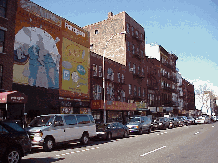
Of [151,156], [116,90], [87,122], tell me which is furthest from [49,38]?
[151,156]

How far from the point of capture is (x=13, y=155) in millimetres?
8664

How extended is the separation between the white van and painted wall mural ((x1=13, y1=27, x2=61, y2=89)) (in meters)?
7.14

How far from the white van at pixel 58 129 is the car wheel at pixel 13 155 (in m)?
3.66

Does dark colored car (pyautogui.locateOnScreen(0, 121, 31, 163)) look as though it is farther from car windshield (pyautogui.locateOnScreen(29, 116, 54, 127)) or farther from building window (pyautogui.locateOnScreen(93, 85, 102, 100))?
building window (pyautogui.locateOnScreen(93, 85, 102, 100))

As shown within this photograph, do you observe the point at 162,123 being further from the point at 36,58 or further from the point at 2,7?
the point at 2,7

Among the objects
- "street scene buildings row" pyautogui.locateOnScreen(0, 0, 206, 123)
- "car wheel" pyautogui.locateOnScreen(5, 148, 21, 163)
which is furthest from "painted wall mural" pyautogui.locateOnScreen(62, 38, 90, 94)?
"car wheel" pyautogui.locateOnScreen(5, 148, 21, 163)

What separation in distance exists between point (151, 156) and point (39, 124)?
22.3 ft

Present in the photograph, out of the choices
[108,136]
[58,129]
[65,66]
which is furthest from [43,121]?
[65,66]

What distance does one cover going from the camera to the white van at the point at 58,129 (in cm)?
1280

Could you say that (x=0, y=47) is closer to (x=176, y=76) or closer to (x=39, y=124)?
(x=39, y=124)

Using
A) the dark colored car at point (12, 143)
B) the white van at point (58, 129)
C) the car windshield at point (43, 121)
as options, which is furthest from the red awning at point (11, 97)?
the dark colored car at point (12, 143)

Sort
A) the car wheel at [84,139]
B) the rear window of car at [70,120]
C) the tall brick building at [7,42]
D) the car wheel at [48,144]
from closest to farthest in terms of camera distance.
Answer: the car wheel at [48,144]
the rear window of car at [70,120]
the car wheel at [84,139]
the tall brick building at [7,42]

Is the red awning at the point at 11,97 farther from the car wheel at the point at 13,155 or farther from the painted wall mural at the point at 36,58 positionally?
the car wheel at the point at 13,155

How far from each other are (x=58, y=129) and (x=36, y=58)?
998 cm
